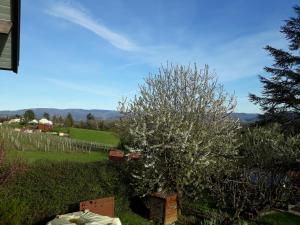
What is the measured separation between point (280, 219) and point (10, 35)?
1130 cm

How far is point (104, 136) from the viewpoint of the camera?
61.6m

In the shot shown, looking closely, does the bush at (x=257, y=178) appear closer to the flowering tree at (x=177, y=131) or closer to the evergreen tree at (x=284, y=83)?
the flowering tree at (x=177, y=131)

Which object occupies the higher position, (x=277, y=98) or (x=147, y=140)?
(x=277, y=98)

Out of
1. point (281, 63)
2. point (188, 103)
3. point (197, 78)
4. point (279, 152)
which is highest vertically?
point (281, 63)

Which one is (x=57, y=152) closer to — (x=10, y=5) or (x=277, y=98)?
(x=277, y=98)

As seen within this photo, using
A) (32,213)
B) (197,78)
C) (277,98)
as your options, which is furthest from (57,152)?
(32,213)

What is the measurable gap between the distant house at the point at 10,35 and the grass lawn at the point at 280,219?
9804 mm

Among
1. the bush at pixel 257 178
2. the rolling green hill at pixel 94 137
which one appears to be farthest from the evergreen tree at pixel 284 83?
the rolling green hill at pixel 94 137

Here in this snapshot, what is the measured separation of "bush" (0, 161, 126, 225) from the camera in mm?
9070

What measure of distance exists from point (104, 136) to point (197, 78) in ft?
161

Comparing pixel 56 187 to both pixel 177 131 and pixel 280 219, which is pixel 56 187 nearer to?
pixel 177 131

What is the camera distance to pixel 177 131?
467 inches

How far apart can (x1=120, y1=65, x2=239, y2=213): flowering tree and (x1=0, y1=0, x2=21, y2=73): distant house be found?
6274 mm

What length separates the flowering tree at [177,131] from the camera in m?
12.1
